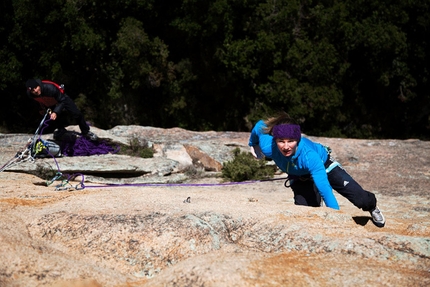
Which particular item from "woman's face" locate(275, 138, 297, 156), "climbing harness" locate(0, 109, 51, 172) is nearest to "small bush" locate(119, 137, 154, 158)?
"climbing harness" locate(0, 109, 51, 172)

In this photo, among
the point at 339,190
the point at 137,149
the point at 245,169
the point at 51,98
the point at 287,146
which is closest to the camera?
the point at 287,146

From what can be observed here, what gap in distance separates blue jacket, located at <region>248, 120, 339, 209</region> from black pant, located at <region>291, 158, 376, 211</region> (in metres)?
0.17

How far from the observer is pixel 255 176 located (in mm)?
11258

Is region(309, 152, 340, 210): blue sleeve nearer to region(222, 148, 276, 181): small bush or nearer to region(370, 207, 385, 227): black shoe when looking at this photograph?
region(370, 207, 385, 227): black shoe

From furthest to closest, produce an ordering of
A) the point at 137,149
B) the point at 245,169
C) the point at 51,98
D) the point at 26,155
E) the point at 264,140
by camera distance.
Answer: the point at 137,149
the point at 245,169
the point at 51,98
the point at 26,155
the point at 264,140

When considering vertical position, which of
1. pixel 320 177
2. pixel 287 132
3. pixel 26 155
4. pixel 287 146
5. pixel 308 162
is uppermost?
pixel 287 132

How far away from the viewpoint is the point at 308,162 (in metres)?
5.52

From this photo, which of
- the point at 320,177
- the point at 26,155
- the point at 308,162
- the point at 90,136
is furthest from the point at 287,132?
the point at 90,136

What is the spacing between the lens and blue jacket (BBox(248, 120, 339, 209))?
5492 millimetres

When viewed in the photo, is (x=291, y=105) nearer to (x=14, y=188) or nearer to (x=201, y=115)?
(x=201, y=115)

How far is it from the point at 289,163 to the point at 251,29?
18162 millimetres

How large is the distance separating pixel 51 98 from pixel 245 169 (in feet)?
12.8

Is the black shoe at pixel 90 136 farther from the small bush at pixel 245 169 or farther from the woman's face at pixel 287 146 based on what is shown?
the woman's face at pixel 287 146

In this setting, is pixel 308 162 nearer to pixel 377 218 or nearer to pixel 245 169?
pixel 377 218
